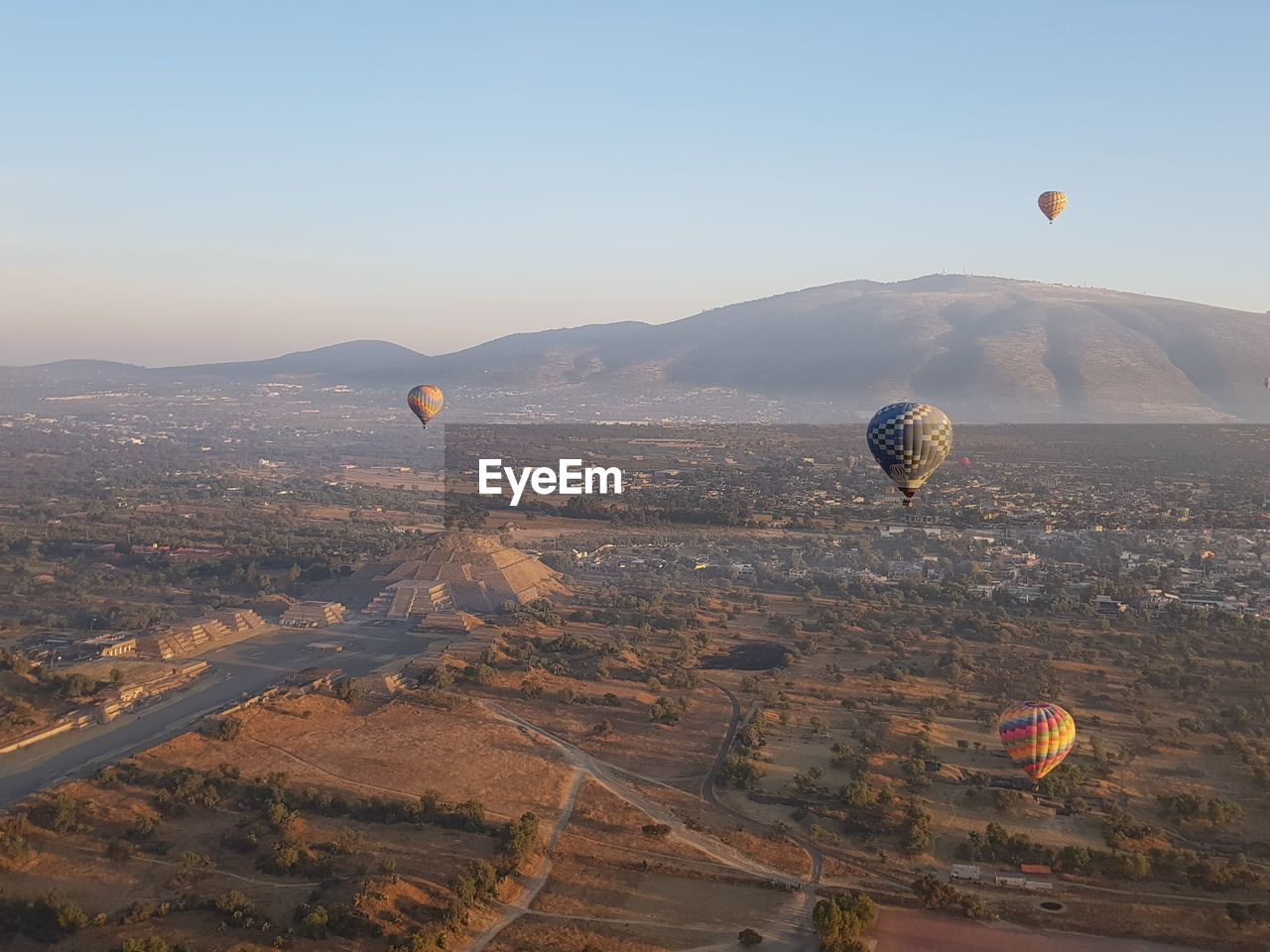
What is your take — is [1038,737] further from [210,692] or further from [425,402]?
[425,402]

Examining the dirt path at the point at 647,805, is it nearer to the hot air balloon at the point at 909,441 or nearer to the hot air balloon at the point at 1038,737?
the hot air balloon at the point at 1038,737

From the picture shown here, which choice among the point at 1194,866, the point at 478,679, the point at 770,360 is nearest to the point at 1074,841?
the point at 1194,866

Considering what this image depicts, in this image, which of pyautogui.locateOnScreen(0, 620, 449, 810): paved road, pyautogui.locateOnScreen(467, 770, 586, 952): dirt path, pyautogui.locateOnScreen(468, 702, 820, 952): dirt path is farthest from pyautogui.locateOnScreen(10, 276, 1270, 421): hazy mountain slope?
pyautogui.locateOnScreen(467, 770, 586, 952): dirt path

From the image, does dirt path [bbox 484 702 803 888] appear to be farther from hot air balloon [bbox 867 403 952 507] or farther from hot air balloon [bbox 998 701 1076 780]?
hot air balloon [bbox 867 403 952 507]

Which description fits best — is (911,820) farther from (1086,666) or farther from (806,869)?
(1086,666)

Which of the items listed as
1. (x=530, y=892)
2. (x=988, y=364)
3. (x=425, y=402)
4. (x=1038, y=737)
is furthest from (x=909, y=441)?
(x=988, y=364)

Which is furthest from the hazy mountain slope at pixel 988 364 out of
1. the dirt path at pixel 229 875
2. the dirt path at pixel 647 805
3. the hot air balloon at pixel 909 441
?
the dirt path at pixel 229 875
